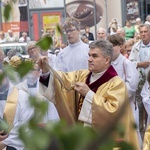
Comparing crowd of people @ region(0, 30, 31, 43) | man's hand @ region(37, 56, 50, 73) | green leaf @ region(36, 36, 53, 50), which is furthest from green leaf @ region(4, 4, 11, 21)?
crowd of people @ region(0, 30, 31, 43)

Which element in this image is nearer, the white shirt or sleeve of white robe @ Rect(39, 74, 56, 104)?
sleeve of white robe @ Rect(39, 74, 56, 104)

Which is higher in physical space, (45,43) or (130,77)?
(45,43)

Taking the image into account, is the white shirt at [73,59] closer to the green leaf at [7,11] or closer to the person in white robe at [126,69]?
the person in white robe at [126,69]

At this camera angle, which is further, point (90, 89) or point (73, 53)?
point (73, 53)

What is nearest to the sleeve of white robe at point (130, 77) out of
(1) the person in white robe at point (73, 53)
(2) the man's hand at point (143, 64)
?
(1) the person in white robe at point (73, 53)

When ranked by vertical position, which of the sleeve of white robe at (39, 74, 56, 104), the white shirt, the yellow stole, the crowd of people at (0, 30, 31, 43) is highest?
the crowd of people at (0, 30, 31, 43)

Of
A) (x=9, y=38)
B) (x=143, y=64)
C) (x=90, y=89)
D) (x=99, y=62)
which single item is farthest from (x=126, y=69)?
(x=9, y=38)

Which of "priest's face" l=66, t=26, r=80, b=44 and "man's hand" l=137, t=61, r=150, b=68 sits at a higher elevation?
"priest's face" l=66, t=26, r=80, b=44

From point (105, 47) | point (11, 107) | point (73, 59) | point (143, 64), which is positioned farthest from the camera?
point (143, 64)

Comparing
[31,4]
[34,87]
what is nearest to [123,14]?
[31,4]

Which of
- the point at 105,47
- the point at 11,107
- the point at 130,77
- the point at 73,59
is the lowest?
the point at 11,107

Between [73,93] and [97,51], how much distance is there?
403 mm

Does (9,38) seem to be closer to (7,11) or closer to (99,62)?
(99,62)

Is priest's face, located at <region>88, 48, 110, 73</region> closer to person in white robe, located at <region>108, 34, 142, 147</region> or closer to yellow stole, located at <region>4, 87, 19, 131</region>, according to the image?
yellow stole, located at <region>4, 87, 19, 131</region>
